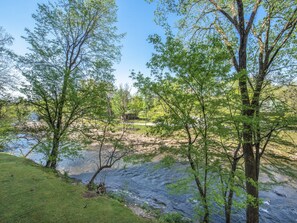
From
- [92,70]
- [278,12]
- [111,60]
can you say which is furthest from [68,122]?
[278,12]

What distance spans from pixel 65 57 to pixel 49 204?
5.84m

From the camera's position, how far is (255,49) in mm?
5461

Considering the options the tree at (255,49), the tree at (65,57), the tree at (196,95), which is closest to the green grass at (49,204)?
the tree at (65,57)

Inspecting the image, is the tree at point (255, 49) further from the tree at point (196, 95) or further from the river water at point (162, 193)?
the river water at point (162, 193)

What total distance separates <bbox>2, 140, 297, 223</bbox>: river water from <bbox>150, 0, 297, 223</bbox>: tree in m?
1.86

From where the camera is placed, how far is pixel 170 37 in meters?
3.89

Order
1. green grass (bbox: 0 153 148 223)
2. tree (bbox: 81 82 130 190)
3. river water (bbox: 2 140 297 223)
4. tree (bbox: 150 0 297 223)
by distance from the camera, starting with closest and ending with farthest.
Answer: green grass (bbox: 0 153 148 223) → tree (bbox: 150 0 297 223) → tree (bbox: 81 82 130 190) → river water (bbox: 2 140 297 223)

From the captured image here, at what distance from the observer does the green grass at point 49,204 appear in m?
3.48

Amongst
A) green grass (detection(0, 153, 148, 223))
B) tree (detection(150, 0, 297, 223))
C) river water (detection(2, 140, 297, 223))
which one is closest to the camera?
green grass (detection(0, 153, 148, 223))

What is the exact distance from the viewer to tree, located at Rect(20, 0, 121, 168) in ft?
20.6

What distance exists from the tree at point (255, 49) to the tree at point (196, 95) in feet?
2.55

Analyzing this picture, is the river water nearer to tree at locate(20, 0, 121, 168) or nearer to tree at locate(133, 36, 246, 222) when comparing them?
tree at locate(133, 36, 246, 222)

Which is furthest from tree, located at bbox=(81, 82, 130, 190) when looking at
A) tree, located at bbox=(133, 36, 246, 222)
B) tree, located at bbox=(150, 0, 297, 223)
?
tree, located at bbox=(150, 0, 297, 223)

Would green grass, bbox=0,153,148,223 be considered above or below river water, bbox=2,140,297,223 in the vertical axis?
above
